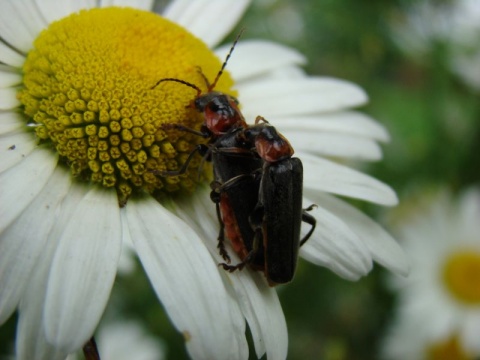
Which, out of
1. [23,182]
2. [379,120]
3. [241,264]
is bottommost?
[379,120]

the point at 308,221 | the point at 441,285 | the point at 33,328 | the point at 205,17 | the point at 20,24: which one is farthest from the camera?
the point at 441,285

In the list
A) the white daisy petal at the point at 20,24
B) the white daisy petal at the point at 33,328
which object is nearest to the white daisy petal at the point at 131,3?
the white daisy petal at the point at 20,24

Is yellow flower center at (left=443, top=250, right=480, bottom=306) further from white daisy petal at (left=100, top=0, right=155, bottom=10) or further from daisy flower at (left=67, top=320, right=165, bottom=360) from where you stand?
white daisy petal at (left=100, top=0, right=155, bottom=10)

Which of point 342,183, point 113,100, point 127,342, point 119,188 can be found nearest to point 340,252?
point 342,183

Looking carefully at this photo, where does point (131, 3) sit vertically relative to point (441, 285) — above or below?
above

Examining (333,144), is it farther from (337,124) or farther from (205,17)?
(205,17)

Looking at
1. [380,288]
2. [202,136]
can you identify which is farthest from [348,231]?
[380,288]

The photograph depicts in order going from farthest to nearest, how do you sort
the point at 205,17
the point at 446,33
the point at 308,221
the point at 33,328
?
the point at 446,33 < the point at 205,17 < the point at 308,221 < the point at 33,328

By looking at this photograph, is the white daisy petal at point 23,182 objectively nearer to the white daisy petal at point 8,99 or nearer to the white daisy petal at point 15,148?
the white daisy petal at point 15,148
